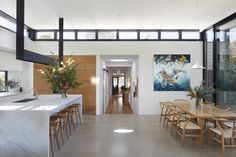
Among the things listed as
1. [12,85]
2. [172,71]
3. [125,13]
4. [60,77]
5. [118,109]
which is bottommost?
[118,109]

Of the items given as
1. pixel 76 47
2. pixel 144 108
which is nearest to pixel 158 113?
pixel 144 108

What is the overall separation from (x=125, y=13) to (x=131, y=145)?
13.7ft

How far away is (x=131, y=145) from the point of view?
16.6 feet

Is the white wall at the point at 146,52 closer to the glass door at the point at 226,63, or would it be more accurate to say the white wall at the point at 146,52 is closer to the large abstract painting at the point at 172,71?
the large abstract painting at the point at 172,71

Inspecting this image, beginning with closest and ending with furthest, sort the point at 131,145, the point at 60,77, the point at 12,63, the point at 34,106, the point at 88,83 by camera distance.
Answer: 1. the point at 34,106
2. the point at 131,145
3. the point at 60,77
4. the point at 12,63
5. the point at 88,83

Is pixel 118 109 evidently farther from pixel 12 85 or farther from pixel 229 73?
pixel 229 73

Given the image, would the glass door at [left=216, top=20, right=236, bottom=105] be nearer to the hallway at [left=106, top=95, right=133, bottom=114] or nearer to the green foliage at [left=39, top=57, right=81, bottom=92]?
the hallway at [left=106, top=95, right=133, bottom=114]

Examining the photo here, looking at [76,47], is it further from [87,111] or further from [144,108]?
[144,108]

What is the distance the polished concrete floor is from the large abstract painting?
9.44 ft

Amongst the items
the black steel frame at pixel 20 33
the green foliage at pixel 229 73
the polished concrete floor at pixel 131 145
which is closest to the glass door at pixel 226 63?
the green foliage at pixel 229 73

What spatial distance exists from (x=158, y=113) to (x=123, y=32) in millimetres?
3754

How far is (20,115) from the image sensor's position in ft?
12.7

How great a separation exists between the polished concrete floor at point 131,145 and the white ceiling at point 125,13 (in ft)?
11.8

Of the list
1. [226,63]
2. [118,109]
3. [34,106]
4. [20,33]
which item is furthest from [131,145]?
[118,109]
